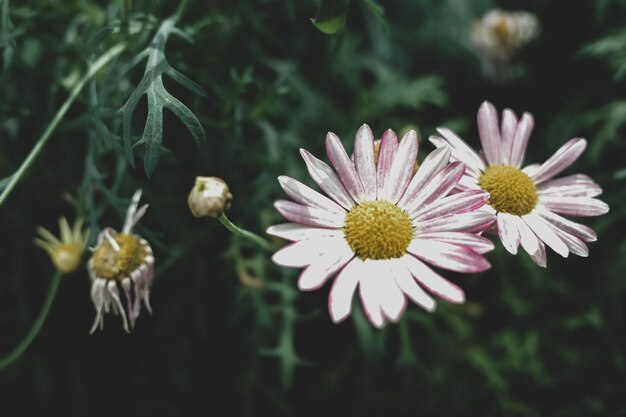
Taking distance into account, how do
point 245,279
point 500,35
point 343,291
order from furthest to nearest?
point 500,35 < point 245,279 < point 343,291

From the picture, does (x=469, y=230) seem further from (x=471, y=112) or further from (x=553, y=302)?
(x=471, y=112)

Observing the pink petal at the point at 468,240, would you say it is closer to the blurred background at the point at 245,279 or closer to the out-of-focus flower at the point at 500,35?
the blurred background at the point at 245,279

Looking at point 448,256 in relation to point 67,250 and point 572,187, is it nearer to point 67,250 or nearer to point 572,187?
point 572,187

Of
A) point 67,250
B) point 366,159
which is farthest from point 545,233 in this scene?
point 67,250

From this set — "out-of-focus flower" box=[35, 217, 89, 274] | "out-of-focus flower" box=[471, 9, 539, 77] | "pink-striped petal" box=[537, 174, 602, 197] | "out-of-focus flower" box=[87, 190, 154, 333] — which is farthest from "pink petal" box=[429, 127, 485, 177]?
"out-of-focus flower" box=[471, 9, 539, 77]

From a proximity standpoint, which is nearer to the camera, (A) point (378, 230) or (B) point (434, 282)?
(B) point (434, 282)

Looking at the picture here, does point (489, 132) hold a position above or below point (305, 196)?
above
